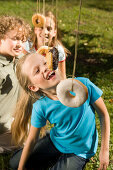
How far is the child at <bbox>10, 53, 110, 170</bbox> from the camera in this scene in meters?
1.37

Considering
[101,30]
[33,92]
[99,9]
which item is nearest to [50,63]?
[33,92]

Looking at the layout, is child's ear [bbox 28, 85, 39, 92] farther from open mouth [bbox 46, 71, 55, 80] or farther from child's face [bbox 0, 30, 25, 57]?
child's face [bbox 0, 30, 25, 57]

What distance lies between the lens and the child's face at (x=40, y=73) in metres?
1.29

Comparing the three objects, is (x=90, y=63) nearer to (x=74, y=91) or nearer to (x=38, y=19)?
(x=38, y=19)

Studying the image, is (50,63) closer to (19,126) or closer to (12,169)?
(19,126)

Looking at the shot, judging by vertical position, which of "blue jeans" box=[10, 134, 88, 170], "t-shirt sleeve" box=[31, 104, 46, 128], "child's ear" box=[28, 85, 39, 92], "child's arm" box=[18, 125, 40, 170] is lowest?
Result: "blue jeans" box=[10, 134, 88, 170]

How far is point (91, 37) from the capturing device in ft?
14.9

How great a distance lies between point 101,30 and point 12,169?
12.3 ft

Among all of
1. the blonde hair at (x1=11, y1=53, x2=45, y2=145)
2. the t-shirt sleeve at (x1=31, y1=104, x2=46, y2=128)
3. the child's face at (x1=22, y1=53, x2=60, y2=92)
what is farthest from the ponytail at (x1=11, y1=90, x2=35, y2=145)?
the child's face at (x1=22, y1=53, x2=60, y2=92)

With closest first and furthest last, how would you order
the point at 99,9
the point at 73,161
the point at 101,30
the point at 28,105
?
the point at 73,161, the point at 28,105, the point at 101,30, the point at 99,9

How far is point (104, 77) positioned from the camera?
3221mm

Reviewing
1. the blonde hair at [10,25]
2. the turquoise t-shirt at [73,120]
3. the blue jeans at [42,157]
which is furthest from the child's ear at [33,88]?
the blonde hair at [10,25]

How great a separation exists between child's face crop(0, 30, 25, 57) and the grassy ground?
0.45m

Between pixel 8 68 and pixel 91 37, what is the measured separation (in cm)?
288
